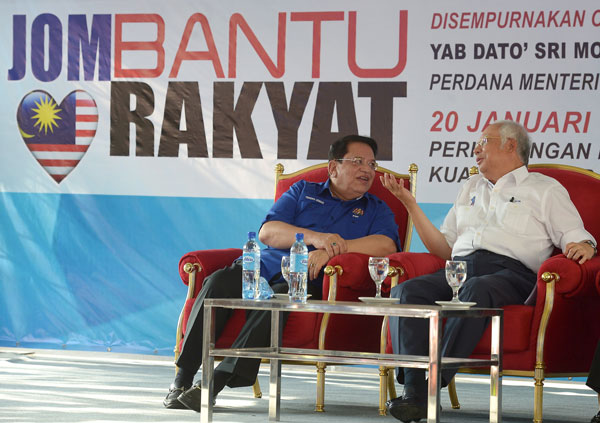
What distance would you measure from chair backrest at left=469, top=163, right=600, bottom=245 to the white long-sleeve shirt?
4.4 inches

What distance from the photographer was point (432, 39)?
208 inches

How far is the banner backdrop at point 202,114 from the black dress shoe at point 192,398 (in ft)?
6.71

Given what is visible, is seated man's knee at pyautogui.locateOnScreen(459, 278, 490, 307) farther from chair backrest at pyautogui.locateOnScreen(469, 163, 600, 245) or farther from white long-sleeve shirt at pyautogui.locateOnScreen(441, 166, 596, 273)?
chair backrest at pyautogui.locateOnScreen(469, 163, 600, 245)

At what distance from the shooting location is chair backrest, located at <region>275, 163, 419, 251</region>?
4.13m

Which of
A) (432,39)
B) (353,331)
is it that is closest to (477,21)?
(432,39)

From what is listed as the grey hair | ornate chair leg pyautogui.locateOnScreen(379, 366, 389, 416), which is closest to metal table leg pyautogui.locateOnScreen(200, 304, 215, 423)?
ornate chair leg pyautogui.locateOnScreen(379, 366, 389, 416)

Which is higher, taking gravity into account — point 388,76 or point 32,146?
point 388,76

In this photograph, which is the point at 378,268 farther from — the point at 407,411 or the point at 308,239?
the point at 308,239

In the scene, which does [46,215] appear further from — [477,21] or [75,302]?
[477,21]

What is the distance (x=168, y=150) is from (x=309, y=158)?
86 centimetres

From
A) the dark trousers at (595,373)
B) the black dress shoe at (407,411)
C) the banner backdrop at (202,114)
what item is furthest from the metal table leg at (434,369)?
the banner backdrop at (202,114)

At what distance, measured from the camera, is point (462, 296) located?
3.36 m

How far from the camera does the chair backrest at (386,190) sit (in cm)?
413

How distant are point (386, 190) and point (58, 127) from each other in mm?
2494
